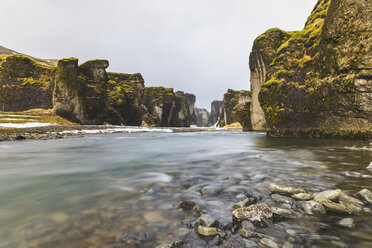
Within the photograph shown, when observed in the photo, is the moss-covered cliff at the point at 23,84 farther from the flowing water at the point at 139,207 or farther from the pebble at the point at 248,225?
the pebble at the point at 248,225

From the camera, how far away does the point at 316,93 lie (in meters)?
16.6

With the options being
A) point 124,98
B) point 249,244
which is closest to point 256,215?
point 249,244

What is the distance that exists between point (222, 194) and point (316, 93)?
17.8m

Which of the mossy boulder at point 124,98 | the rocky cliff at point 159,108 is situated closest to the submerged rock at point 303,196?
the mossy boulder at point 124,98

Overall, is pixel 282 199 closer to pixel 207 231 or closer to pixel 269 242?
pixel 269 242

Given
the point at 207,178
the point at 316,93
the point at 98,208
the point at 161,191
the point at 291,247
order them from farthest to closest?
the point at 316,93 < the point at 207,178 < the point at 161,191 < the point at 98,208 < the point at 291,247

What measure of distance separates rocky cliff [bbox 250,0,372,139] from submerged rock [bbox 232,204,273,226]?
48.3 ft

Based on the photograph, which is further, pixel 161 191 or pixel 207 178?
pixel 207 178

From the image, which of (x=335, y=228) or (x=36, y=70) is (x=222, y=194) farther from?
(x=36, y=70)

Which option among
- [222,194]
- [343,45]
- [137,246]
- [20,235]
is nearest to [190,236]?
[137,246]

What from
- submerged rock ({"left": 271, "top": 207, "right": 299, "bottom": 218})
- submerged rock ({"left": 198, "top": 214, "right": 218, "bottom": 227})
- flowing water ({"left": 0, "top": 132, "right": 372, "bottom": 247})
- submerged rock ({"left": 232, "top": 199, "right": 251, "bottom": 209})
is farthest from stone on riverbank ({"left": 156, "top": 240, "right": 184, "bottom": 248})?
submerged rock ({"left": 271, "top": 207, "right": 299, "bottom": 218})

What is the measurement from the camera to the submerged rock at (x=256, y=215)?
2.59m

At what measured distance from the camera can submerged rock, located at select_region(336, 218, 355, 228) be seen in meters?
2.43

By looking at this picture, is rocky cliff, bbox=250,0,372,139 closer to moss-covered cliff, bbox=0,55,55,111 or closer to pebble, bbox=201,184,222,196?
pebble, bbox=201,184,222,196
